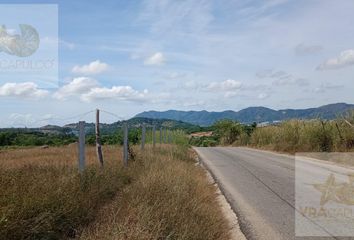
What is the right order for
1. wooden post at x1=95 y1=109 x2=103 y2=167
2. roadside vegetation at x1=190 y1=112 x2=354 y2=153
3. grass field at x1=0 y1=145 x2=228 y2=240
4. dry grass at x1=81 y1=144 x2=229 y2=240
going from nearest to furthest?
grass field at x1=0 y1=145 x2=228 y2=240 < dry grass at x1=81 y1=144 x2=229 y2=240 < wooden post at x1=95 y1=109 x2=103 y2=167 < roadside vegetation at x1=190 y1=112 x2=354 y2=153

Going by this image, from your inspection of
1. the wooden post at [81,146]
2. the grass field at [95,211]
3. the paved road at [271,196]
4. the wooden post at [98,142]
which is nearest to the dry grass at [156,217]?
the grass field at [95,211]

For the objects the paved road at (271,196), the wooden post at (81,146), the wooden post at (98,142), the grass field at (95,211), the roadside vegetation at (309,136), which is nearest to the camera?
the grass field at (95,211)

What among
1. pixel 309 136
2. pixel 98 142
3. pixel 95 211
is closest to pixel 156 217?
pixel 95 211

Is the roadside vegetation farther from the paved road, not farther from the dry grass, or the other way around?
the dry grass

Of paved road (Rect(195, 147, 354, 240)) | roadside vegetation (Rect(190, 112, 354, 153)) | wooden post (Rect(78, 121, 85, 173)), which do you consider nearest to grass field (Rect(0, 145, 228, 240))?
wooden post (Rect(78, 121, 85, 173))

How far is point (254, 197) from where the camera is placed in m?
12.3

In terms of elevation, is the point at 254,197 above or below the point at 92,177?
below

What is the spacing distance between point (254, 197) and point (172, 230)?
5.89 metres

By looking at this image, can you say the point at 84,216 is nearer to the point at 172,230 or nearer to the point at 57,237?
the point at 57,237

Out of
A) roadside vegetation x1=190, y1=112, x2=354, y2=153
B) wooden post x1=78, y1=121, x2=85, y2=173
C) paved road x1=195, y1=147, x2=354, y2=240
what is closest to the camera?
paved road x1=195, y1=147, x2=354, y2=240

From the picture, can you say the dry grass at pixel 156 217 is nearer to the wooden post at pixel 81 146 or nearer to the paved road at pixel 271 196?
the paved road at pixel 271 196

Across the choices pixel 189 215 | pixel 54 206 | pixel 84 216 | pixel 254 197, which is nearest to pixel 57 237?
pixel 54 206

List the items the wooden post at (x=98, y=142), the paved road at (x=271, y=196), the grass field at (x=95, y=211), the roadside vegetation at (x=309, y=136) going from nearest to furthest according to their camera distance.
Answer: the grass field at (x=95, y=211) → the paved road at (x=271, y=196) → the wooden post at (x=98, y=142) → the roadside vegetation at (x=309, y=136)

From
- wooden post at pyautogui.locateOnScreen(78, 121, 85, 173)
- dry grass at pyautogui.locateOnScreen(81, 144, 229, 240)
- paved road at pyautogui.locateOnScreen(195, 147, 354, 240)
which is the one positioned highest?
wooden post at pyautogui.locateOnScreen(78, 121, 85, 173)
